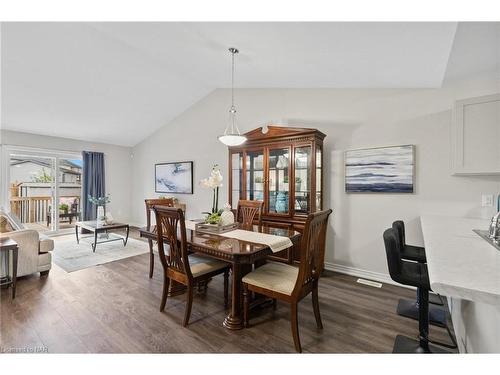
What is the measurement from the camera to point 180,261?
2123mm

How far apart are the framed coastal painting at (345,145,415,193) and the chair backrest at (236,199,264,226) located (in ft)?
4.09

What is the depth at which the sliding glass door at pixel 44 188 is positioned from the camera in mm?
5097

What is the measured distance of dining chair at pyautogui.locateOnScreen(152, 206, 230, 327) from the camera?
201 cm

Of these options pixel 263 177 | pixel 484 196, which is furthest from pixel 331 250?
pixel 484 196

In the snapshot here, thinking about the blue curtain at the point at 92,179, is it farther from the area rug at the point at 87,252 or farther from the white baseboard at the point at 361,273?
the white baseboard at the point at 361,273

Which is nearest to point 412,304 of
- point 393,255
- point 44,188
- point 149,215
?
point 393,255

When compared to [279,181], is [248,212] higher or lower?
lower

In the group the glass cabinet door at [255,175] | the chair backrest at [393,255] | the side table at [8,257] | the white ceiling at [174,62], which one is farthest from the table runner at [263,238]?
the side table at [8,257]

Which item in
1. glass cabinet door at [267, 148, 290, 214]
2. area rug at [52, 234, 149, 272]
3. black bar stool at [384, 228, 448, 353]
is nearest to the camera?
black bar stool at [384, 228, 448, 353]

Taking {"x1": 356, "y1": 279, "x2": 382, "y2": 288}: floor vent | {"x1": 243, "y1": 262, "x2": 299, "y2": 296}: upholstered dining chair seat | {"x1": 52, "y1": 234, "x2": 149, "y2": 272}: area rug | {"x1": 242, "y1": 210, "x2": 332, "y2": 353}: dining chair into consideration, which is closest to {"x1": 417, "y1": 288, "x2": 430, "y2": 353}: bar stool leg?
{"x1": 242, "y1": 210, "x2": 332, "y2": 353}: dining chair

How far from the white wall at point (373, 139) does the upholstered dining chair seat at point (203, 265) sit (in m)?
1.85

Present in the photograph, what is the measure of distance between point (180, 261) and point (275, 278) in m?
0.83

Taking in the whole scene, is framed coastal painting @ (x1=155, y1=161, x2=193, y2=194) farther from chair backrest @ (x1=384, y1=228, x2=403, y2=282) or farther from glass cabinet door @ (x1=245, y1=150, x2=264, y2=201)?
chair backrest @ (x1=384, y1=228, x2=403, y2=282)

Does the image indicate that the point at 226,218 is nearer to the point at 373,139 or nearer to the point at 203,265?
the point at 203,265
